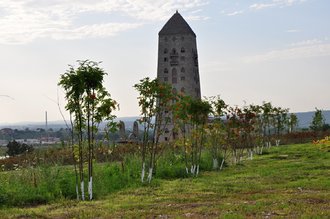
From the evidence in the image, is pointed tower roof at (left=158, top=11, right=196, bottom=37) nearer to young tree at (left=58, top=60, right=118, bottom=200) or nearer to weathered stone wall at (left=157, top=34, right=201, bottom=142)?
weathered stone wall at (left=157, top=34, right=201, bottom=142)

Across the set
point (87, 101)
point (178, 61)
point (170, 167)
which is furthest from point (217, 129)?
point (178, 61)

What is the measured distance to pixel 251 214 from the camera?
11.8m

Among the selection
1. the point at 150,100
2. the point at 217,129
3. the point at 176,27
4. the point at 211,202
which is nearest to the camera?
the point at 211,202

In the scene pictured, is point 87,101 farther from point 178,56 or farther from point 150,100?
point 178,56

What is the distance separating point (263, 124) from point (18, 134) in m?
99.7

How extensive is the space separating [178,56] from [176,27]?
5.10 meters

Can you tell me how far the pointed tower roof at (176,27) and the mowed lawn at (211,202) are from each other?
67.0m

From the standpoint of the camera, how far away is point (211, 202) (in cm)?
1405

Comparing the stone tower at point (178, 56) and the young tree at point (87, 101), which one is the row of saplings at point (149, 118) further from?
the stone tower at point (178, 56)

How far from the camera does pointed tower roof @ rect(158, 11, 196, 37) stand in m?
85.4

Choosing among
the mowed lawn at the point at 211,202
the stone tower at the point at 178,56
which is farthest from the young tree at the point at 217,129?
the stone tower at the point at 178,56

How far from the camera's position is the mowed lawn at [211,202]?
1212cm

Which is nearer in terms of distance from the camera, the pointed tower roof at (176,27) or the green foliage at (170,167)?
the green foliage at (170,167)

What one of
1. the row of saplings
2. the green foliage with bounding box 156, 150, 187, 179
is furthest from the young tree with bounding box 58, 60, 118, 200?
the green foliage with bounding box 156, 150, 187, 179
